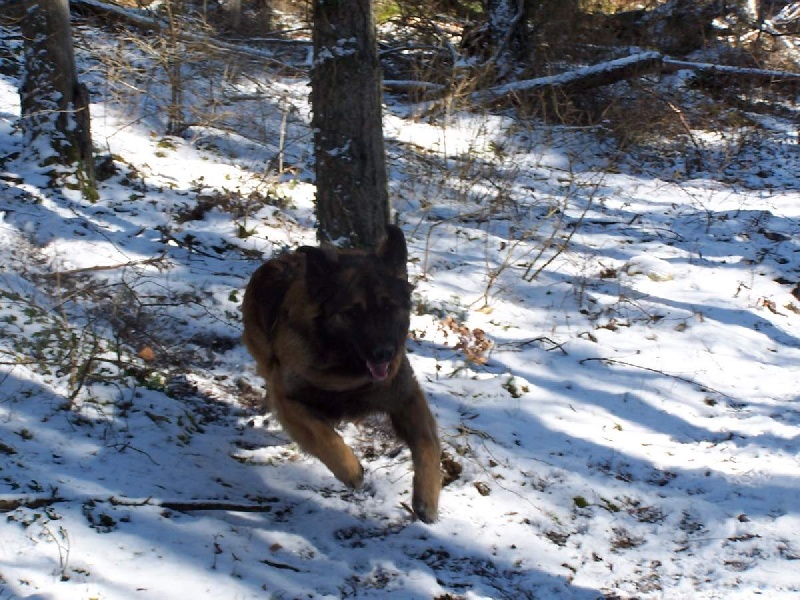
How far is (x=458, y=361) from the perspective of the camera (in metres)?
6.14

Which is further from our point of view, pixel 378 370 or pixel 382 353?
pixel 378 370

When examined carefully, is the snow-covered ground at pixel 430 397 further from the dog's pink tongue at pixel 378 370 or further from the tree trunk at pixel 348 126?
the tree trunk at pixel 348 126

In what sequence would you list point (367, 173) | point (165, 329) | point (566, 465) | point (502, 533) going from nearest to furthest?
point (502, 533)
point (566, 465)
point (165, 329)
point (367, 173)

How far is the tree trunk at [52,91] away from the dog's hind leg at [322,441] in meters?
4.46

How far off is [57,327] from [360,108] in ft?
9.45

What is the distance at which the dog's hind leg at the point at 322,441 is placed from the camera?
4172 mm

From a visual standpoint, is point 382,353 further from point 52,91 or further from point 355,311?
point 52,91

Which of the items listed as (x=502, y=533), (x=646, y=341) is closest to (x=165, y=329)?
(x=502, y=533)

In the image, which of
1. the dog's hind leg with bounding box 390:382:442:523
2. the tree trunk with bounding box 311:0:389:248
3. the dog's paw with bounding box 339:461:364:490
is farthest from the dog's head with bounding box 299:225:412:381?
the tree trunk with bounding box 311:0:389:248

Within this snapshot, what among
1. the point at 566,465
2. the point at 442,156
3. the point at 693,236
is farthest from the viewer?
the point at 442,156

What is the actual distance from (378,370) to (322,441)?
532 mm

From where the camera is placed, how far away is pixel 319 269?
424 centimetres

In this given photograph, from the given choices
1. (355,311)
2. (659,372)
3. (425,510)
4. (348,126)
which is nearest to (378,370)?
(355,311)

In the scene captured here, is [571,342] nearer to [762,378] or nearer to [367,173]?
[762,378]
